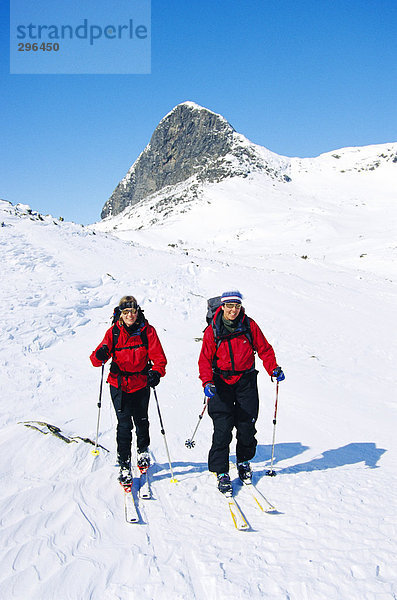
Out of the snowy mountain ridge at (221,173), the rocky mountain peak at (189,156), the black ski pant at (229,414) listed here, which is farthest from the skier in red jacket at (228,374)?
the rocky mountain peak at (189,156)

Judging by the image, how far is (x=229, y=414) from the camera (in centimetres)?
418

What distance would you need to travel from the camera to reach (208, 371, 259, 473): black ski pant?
13.6 feet

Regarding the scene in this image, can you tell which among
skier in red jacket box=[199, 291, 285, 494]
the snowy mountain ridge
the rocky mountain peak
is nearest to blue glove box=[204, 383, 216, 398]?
skier in red jacket box=[199, 291, 285, 494]

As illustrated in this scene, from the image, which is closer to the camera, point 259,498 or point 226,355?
point 259,498

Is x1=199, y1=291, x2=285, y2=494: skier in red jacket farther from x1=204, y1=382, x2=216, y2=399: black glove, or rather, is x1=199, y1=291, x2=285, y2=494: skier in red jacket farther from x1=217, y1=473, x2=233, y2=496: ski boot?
x1=204, y1=382, x2=216, y2=399: black glove

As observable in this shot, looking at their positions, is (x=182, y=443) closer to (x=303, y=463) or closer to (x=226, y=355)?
(x=303, y=463)

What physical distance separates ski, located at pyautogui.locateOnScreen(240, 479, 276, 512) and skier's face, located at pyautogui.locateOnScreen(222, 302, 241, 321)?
201 centimetres

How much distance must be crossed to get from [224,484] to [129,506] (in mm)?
1080

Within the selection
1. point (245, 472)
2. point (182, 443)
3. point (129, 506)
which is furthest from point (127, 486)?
point (182, 443)

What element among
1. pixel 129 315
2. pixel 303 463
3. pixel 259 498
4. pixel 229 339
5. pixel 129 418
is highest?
pixel 129 315

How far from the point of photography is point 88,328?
10.8 m

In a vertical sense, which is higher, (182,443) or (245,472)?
(245,472)

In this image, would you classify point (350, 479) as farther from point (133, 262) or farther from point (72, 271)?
point (133, 262)

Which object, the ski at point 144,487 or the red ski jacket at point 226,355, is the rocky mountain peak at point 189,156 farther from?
the ski at point 144,487
